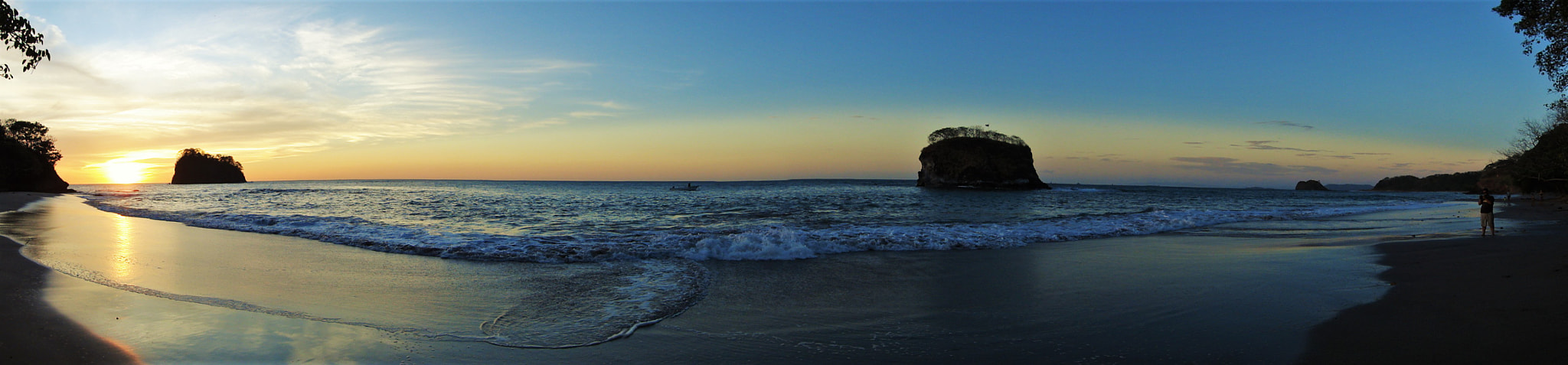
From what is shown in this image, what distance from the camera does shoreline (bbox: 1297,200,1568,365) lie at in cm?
419

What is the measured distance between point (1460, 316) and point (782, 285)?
6.35 meters

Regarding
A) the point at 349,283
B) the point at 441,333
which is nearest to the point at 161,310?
the point at 349,283

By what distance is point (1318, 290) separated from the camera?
266 inches

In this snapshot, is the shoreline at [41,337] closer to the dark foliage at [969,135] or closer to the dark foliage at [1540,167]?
the dark foliage at [1540,167]

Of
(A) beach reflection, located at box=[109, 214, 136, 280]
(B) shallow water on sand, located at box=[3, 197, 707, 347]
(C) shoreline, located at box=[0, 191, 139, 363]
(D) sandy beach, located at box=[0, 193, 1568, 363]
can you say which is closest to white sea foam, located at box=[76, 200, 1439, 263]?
(B) shallow water on sand, located at box=[3, 197, 707, 347]

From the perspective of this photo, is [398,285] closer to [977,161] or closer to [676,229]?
[676,229]

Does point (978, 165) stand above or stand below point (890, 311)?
above

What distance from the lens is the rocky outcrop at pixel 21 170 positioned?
159 feet

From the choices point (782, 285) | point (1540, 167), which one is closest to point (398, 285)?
point (782, 285)

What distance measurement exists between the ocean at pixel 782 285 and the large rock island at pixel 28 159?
54.5 meters

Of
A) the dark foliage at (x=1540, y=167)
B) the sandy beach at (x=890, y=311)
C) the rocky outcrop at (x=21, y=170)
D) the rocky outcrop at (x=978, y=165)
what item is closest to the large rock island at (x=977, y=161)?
the rocky outcrop at (x=978, y=165)

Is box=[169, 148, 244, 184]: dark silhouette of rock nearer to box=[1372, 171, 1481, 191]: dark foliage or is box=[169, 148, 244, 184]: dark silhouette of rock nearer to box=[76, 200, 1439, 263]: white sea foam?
box=[76, 200, 1439, 263]: white sea foam

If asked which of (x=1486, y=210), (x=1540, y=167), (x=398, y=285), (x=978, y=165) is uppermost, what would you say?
(x=978, y=165)

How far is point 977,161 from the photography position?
8300 cm
